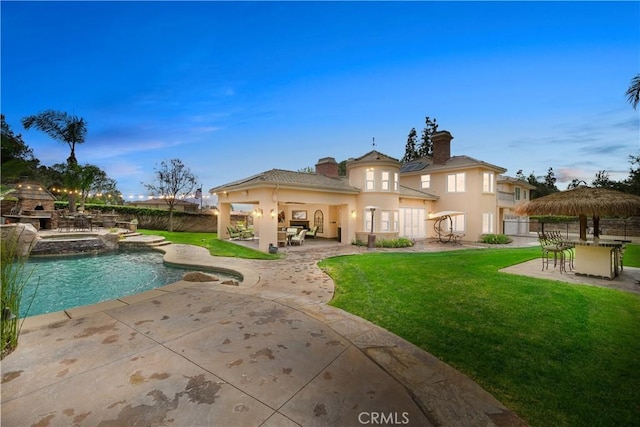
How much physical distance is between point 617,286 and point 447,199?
1361 centimetres

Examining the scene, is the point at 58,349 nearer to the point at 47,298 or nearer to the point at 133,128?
the point at 47,298

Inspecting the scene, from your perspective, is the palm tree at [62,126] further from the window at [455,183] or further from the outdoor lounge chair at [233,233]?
the window at [455,183]

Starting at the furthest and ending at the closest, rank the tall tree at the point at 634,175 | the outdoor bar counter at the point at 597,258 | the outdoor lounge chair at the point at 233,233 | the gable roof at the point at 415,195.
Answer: the tall tree at the point at 634,175 < the gable roof at the point at 415,195 < the outdoor lounge chair at the point at 233,233 < the outdoor bar counter at the point at 597,258

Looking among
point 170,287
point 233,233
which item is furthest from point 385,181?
point 170,287

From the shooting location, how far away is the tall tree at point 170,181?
25.4 meters

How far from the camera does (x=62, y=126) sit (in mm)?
21234

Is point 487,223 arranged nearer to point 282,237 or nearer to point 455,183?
point 455,183

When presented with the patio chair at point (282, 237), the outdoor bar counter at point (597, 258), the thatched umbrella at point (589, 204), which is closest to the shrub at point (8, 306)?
the patio chair at point (282, 237)

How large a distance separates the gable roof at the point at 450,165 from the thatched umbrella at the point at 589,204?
1099 centimetres

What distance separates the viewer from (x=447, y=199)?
20.0 m

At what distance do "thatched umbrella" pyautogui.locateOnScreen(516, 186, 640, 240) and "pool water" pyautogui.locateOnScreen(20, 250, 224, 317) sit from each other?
39.1 ft

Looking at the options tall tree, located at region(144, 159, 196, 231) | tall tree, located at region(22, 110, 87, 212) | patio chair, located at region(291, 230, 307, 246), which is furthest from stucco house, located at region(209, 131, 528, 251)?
tall tree, located at region(22, 110, 87, 212)

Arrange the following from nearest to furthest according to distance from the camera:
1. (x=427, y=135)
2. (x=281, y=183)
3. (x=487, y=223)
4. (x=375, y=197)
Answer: (x=281, y=183) < (x=375, y=197) < (x=487, y=223) < (x=427, y=135)

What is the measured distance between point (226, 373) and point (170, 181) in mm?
26702
